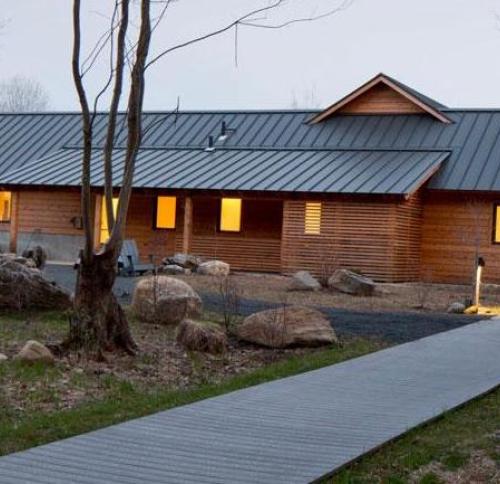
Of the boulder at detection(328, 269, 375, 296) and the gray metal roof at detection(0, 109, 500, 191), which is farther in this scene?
the gray metal roof at detection(0, 109, 500, 191)

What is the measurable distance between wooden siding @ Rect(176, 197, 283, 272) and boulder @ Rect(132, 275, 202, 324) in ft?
52.4

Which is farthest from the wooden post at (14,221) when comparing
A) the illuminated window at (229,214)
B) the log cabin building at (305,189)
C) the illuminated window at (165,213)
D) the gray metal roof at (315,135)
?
the illuminated window at (229,214)

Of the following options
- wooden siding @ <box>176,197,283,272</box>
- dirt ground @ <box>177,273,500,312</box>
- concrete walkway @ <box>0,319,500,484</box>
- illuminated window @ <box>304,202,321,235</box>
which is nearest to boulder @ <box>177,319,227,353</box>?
concrete walkway @ <box>0,319,500,484</box>

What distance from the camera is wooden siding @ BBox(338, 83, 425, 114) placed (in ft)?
112

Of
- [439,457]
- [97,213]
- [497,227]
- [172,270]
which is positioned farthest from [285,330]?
[97,213]

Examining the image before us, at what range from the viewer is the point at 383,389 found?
34.7ft

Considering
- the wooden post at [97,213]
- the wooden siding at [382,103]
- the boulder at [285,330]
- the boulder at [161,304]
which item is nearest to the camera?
the boulder at [285,330]

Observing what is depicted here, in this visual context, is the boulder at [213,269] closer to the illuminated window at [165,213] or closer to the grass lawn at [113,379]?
the illuminated window at [165,213]

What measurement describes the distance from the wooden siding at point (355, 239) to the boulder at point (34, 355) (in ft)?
56.1

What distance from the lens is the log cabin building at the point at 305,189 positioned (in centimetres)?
2898

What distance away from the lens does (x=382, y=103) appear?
34406mm

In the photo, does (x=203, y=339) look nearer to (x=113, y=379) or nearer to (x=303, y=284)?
(x=113, y=379)

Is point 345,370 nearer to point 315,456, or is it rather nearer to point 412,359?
point 412,359

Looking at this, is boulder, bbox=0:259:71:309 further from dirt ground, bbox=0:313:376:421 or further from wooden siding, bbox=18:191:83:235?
wooden siding, bbox=18:191:83:235
